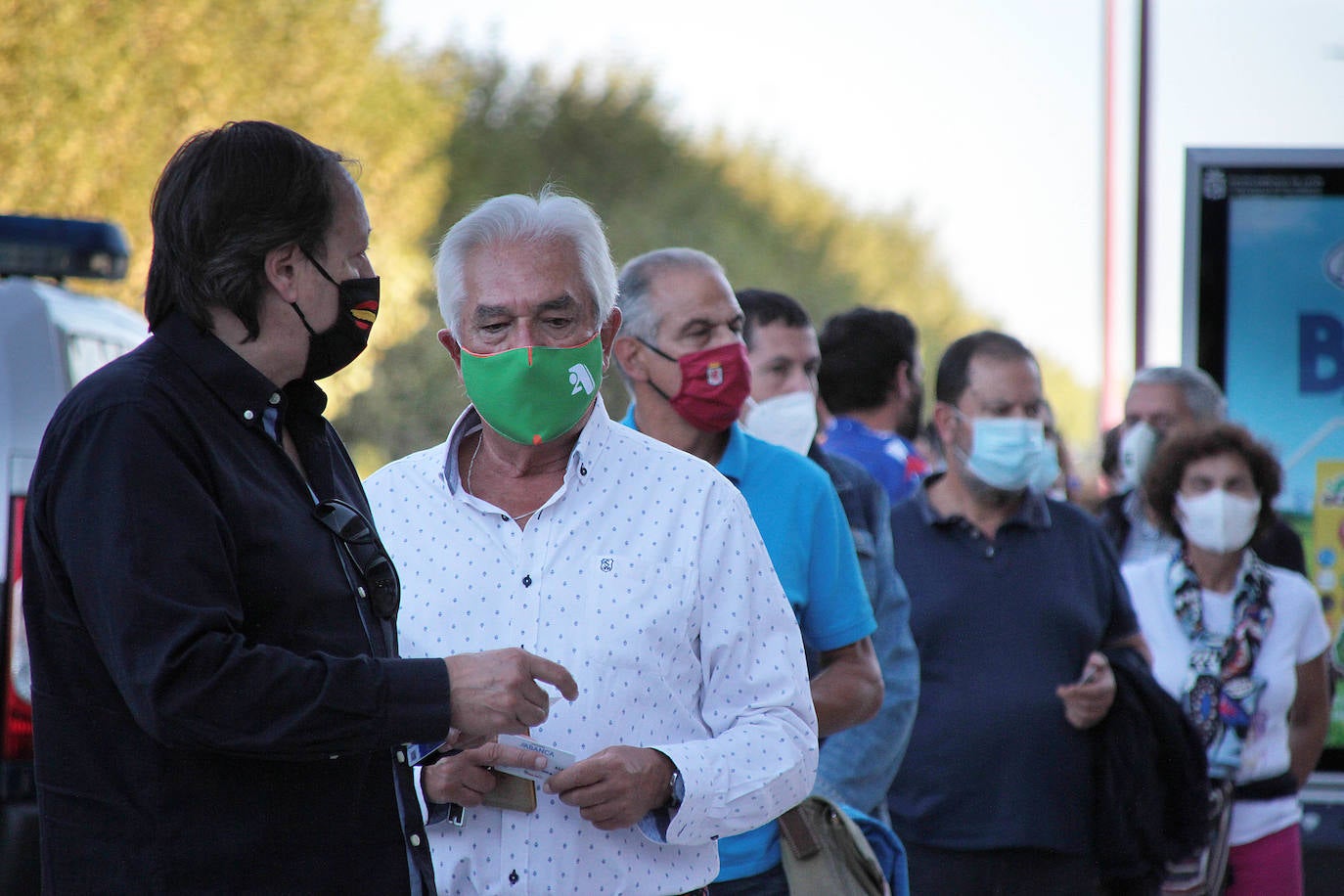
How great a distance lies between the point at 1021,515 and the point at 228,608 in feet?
9.46

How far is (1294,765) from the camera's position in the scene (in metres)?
4.71

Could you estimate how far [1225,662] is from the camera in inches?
180

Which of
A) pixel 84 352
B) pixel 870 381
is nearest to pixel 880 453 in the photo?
pixel 870 381

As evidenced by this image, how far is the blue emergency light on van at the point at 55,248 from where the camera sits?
5.20m

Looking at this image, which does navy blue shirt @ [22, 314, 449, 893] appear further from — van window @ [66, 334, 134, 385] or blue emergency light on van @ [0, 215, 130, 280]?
blue emergency light on van @ [0, 215, 130, 280]

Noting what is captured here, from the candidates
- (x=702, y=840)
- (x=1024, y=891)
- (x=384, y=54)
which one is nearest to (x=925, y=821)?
(x=1024, y=891)

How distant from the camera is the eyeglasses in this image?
2.16 metres

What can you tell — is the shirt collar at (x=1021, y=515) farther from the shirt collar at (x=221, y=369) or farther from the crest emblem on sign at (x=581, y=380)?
the shirt collar at (x=221, y=369)

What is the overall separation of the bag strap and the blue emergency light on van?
358 cm

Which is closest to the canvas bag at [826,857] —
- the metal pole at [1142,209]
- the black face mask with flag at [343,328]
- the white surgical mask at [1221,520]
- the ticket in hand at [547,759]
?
the ticket in hand at [547,759]

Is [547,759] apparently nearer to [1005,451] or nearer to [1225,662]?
[1005,451]

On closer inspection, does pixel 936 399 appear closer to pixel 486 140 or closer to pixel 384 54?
pixel 384 54

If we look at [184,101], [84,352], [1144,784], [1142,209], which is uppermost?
[184,101]

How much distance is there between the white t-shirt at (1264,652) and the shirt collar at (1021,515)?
26.7 inches
